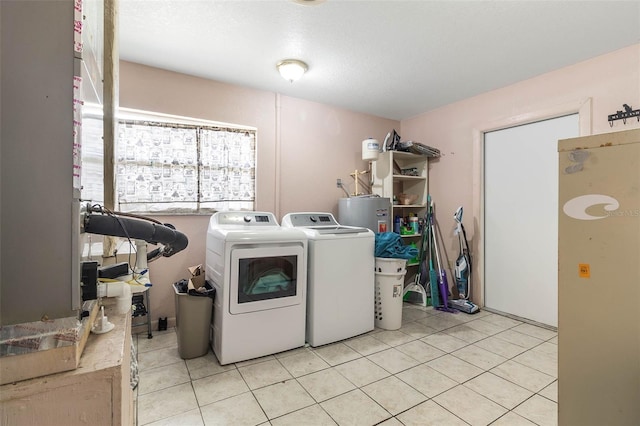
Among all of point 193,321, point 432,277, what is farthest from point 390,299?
point 193,321

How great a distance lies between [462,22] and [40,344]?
2.73 metres

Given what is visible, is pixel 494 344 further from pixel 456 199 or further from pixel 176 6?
pixel 176 6

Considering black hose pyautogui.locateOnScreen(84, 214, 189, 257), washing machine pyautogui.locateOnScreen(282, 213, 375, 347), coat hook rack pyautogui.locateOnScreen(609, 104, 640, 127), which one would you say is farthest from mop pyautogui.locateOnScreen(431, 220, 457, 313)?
black hose pyautogui.locateOnScreen(84, 214, 189, 257)

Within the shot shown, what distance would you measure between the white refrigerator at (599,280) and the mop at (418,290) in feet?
8.44

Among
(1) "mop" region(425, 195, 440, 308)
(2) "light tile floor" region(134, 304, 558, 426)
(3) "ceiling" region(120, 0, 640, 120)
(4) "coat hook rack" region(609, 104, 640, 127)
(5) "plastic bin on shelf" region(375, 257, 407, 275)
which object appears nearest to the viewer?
(2) "light tile floor" region(134, 304, 558, 426)

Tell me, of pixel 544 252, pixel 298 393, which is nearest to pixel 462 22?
pixel 544 252

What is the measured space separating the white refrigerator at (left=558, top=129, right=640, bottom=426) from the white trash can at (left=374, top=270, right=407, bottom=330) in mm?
1736

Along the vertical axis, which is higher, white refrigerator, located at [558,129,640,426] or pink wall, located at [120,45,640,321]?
pink wall, located at [120,45,640,321]

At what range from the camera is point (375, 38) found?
2.30 metres

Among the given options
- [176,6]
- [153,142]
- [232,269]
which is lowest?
[232,269]

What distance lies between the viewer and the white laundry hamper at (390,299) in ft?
9.34

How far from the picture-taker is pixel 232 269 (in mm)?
2143

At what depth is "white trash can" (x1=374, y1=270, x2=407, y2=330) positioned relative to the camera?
2848 mm

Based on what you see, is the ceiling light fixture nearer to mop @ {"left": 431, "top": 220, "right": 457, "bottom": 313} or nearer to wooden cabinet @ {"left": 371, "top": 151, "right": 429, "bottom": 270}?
wooden cabinet @ {"left": 371, "top": 151, "right": 429, "bottom": 270}
